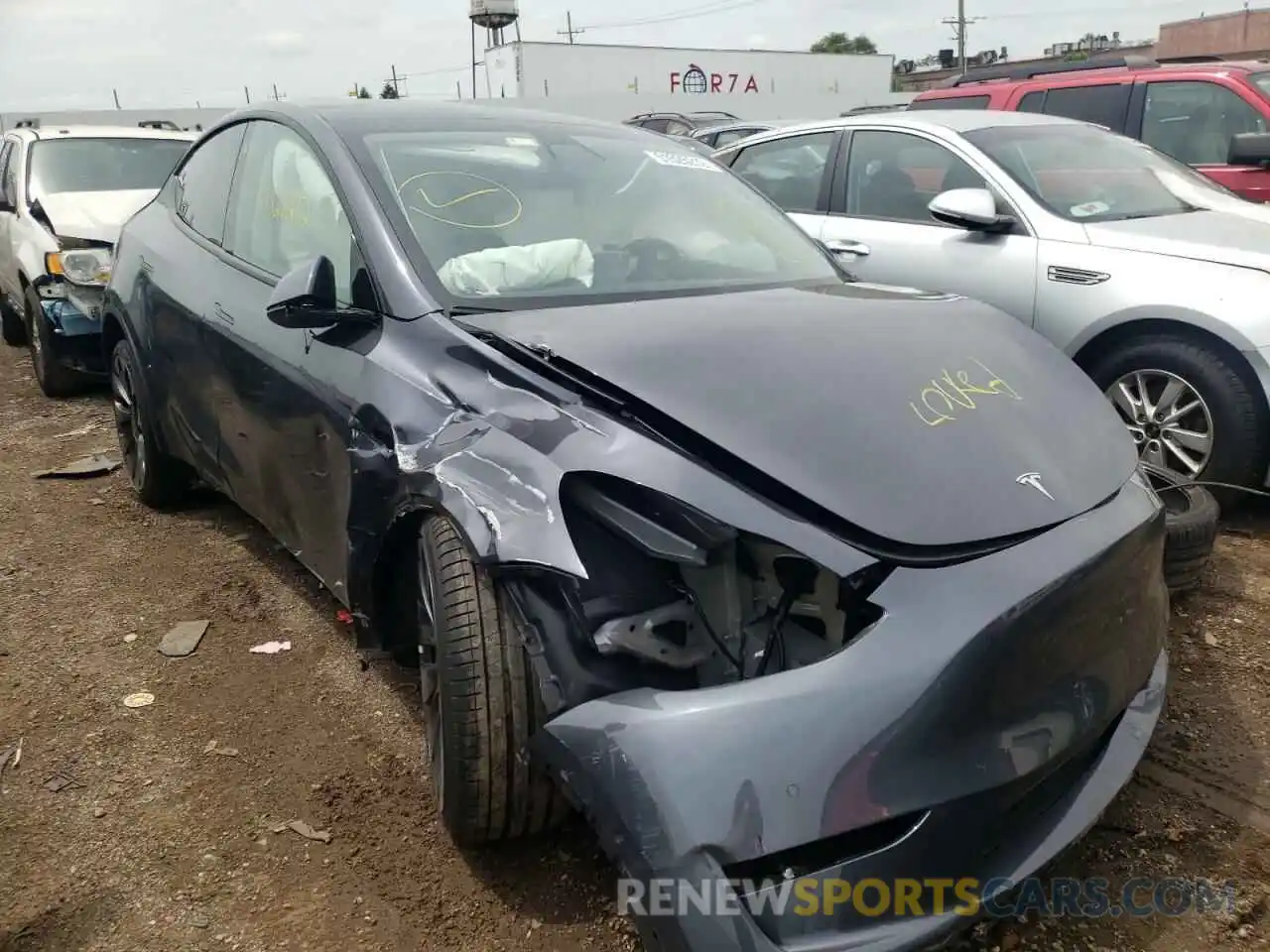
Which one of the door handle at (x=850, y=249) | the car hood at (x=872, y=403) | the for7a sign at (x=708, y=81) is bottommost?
the car hood at (x=872, y=403)

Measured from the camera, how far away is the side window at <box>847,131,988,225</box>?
5.01m

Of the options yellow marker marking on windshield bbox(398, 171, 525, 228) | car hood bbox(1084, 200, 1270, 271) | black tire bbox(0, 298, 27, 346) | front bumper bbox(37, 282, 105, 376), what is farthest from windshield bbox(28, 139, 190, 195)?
car hood bbox(1084, 200, 1270, 271)

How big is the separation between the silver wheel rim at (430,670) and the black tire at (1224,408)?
10.2 feet

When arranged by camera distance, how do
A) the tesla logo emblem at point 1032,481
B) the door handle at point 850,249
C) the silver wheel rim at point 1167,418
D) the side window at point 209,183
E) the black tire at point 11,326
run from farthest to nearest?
the black tire at point 11,326 < the door handle at point 850,249 < the silver wheel rim at point 1167,418 < the side window at point 209,183 < the tesla logo emblem at point 1032,481

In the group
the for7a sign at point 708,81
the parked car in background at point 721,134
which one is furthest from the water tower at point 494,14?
the parked car in background at point 721,134

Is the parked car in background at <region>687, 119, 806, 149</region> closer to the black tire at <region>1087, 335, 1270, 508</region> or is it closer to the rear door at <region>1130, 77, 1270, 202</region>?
the rear door at <region>1130, 77, 1270, 202</region>

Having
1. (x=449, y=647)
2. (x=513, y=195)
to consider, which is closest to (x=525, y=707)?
(x=449, y=647)

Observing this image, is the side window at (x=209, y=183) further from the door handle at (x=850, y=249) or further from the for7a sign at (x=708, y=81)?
the for7a sign at (x=708, y=81)

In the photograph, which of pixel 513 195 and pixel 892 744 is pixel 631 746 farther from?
pixel 513 195

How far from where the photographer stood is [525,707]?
200 cm

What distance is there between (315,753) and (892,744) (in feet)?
5.44

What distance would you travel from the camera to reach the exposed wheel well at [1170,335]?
12.6 ft

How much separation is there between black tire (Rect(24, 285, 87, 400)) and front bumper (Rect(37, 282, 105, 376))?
0.04 metres

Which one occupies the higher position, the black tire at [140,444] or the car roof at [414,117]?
the car roof at [414,117]
